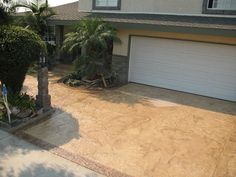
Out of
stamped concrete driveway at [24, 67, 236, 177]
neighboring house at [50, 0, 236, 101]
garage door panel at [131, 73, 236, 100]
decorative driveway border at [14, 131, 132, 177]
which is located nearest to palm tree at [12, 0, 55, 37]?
neighboring house at [50, 0, 236, 101]

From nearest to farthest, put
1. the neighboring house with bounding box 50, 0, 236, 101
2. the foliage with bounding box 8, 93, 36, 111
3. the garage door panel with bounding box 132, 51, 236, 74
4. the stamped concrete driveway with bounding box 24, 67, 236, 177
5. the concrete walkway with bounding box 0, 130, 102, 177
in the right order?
1. the concrete walkway with bounding box 0, 130, 102, 177
2. the stamped concrete driveway with bounding box 24, 67, 236, 177
3. the foliage with bounding box 8, 93, 36, 111
4. the neighboring house with bounding box 50, 0, 236, 101
5. the garage door panel with bounding box 132, 51, 236, 74

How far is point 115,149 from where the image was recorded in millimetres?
6816

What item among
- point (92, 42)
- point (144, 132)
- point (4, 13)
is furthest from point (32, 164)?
point (92, 42)

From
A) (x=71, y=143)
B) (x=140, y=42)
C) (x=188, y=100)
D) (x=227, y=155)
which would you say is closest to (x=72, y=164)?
(x=71, y=143)

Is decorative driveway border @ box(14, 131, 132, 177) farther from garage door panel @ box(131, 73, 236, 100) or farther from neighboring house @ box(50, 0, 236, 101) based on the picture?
garage door panel @ box(131, 73, 236, 100)

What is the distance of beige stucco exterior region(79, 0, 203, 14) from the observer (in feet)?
39.9

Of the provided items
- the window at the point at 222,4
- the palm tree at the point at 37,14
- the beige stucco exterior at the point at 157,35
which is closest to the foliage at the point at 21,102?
the beige stucco exterior at the point at 157,35

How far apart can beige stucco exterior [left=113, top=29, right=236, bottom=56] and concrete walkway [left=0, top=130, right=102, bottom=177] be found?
316 inches

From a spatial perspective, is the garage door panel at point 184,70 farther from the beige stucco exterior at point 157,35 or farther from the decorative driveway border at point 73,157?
the decorative driveway border at point 73,157

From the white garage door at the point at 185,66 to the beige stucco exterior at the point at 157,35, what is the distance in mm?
228

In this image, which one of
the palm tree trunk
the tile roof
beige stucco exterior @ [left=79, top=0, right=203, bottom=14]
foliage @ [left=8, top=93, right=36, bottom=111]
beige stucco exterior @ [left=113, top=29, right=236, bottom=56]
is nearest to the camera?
foliage @ [left=8, top=93, right=36, bottom=111]

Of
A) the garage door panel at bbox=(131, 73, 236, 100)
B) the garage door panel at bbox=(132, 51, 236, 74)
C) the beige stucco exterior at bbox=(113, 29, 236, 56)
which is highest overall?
the beige stucco exterior at bbox=(113, 29, 236, 56)

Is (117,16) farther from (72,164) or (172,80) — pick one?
(72,164)

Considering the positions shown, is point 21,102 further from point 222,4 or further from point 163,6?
point 222,4
